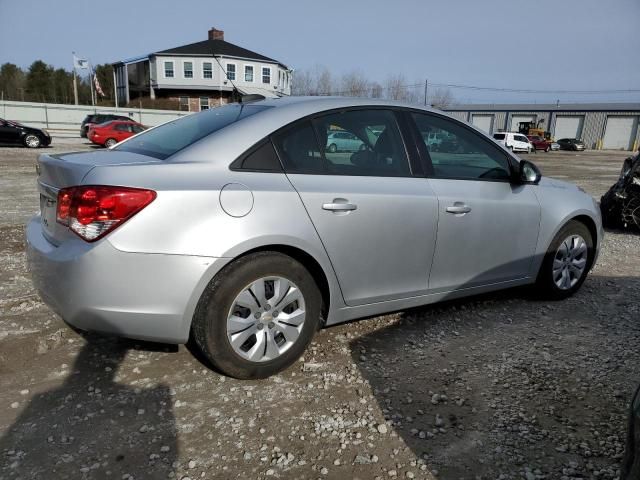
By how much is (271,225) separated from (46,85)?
81.5 meters

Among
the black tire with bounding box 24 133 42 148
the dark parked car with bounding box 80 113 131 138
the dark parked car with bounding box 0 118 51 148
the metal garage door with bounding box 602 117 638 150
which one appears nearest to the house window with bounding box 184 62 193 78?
the dark parked car with bounding box 80 113 131 138

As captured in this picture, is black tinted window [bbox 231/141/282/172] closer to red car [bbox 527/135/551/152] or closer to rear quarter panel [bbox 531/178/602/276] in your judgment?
rear quarter panel [bbox 531/178/602/276]

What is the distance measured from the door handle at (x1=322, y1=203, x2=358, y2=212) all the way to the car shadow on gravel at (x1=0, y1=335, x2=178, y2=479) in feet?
4.62

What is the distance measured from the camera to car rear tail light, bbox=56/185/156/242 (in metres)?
2.50

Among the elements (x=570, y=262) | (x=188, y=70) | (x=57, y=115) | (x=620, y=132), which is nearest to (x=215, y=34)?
(x=188, y=70)

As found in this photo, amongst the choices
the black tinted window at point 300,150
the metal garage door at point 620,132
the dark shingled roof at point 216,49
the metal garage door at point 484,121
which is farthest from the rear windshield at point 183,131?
the metal garage door at point 484,121

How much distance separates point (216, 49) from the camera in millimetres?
46656

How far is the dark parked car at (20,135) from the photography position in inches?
859

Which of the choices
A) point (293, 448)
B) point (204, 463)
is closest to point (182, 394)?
point (204, 463)

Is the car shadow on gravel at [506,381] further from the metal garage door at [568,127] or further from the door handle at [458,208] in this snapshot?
the metal garage door at [568,127]

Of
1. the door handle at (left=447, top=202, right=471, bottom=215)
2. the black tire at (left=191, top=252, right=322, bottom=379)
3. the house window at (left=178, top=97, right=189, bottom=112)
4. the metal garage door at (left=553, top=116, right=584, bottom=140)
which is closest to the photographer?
the black tire at (left=191, top=252, right=322, bottom=379)

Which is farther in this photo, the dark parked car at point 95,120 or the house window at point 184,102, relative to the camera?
the house window at point 184,102

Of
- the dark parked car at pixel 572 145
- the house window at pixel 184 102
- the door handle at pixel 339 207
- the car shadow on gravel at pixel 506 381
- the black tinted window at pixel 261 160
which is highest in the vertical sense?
the house window at pixel 184 102

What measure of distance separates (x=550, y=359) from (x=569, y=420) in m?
0.75
